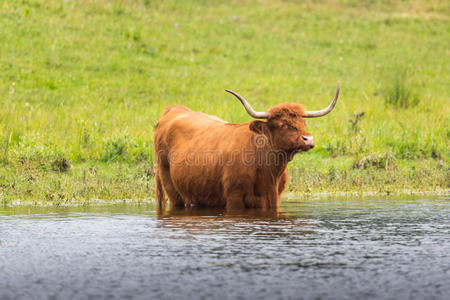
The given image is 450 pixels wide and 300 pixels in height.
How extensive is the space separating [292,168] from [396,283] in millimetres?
7283

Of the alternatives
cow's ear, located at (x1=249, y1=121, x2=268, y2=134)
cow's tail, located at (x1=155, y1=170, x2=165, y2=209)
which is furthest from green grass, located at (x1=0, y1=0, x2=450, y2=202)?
cow's ear, located at (x1=249, y1=121, x2=268, y2=134)

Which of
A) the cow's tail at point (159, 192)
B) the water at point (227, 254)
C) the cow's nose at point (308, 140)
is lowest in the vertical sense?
the water at point (227, 254)

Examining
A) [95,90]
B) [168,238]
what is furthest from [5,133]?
[168,238]

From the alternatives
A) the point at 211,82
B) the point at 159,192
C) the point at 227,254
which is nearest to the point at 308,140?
the point at 227,254

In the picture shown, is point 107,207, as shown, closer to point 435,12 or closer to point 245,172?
point 245,172

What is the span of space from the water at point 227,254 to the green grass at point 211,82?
258 cm

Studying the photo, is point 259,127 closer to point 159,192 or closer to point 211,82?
point 159,192

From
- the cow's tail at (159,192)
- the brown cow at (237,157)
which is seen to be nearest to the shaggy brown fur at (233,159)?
the brown cow at (237,157)

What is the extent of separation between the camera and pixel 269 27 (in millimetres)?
26078

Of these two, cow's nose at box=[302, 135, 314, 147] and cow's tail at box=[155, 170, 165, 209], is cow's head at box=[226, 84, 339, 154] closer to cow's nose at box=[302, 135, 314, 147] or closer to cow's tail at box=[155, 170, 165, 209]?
cow's nose at box=[302, 135, 314, 147]

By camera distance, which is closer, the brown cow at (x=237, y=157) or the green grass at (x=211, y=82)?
the brown cow at (x=237, y=157)

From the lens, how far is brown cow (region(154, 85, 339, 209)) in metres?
7.72

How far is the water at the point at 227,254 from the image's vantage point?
4.39 meters

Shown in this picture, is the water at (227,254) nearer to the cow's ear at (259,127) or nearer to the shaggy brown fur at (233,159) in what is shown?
the shaggy brown fur at (233,159)
